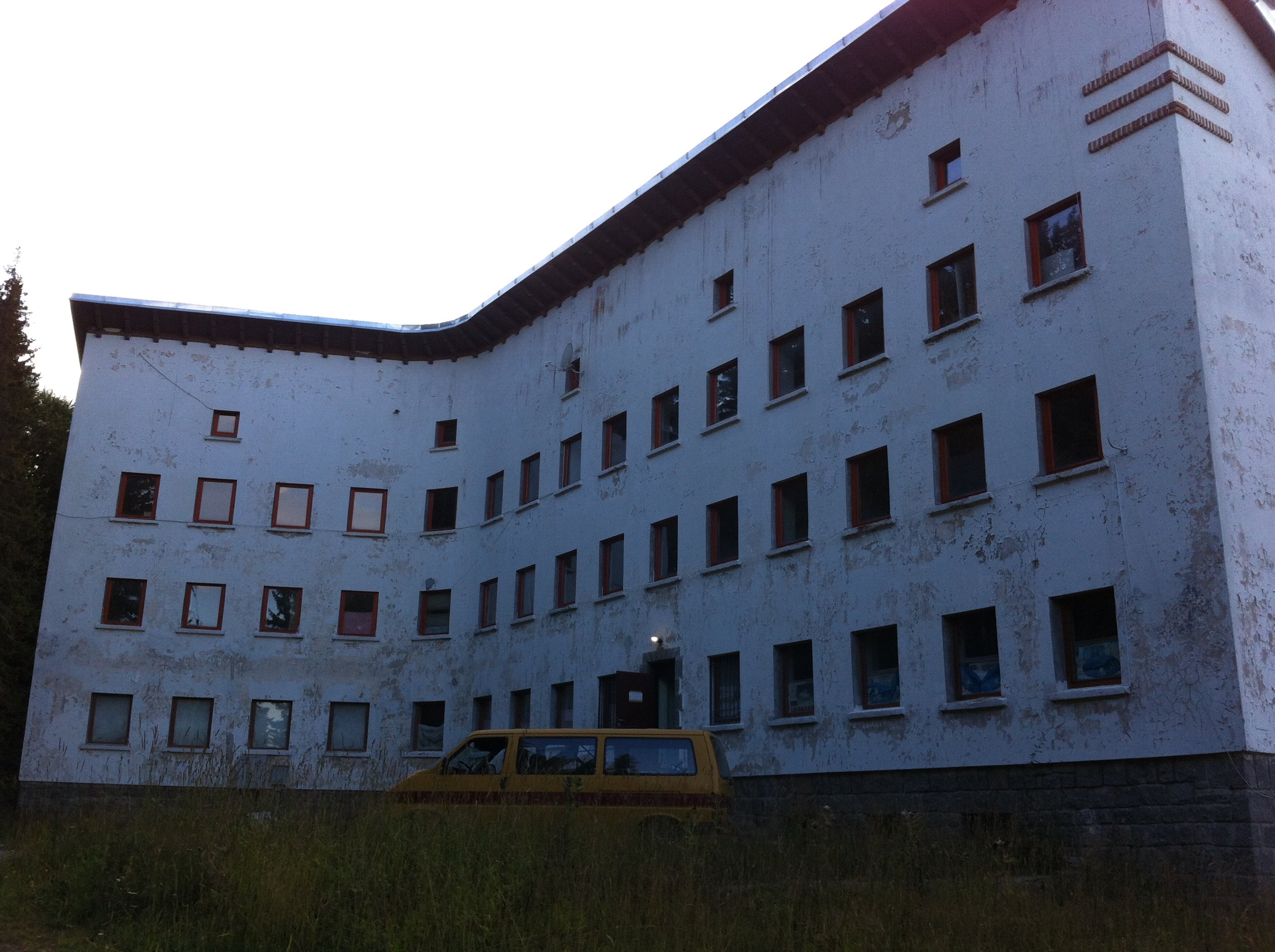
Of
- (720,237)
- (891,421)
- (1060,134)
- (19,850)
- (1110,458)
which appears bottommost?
(19,850)

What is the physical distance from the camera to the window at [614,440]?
98.5 ft

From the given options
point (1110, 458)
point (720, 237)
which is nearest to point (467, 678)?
point (720, 237)

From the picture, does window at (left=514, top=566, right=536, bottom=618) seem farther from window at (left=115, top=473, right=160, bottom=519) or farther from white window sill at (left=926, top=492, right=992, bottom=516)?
white window sill at (left=926, top=492, right=992, bottom=516)

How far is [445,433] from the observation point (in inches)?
1494

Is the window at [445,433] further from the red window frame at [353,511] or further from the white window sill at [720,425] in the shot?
the white window sill at [720,425]

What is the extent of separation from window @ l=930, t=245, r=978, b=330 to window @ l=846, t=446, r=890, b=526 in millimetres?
2626

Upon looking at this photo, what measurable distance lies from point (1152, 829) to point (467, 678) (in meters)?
22.1

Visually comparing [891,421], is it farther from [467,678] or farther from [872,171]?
[467,678]

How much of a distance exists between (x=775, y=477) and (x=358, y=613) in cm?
1679

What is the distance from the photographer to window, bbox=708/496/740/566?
25.4m

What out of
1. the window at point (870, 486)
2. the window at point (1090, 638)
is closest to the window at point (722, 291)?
the window at point (870, 486)

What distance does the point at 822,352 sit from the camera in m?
23.7

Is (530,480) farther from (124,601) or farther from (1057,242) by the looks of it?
(1057,242)

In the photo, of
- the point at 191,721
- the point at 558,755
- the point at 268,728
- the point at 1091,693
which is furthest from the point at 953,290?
the point at 191,721
